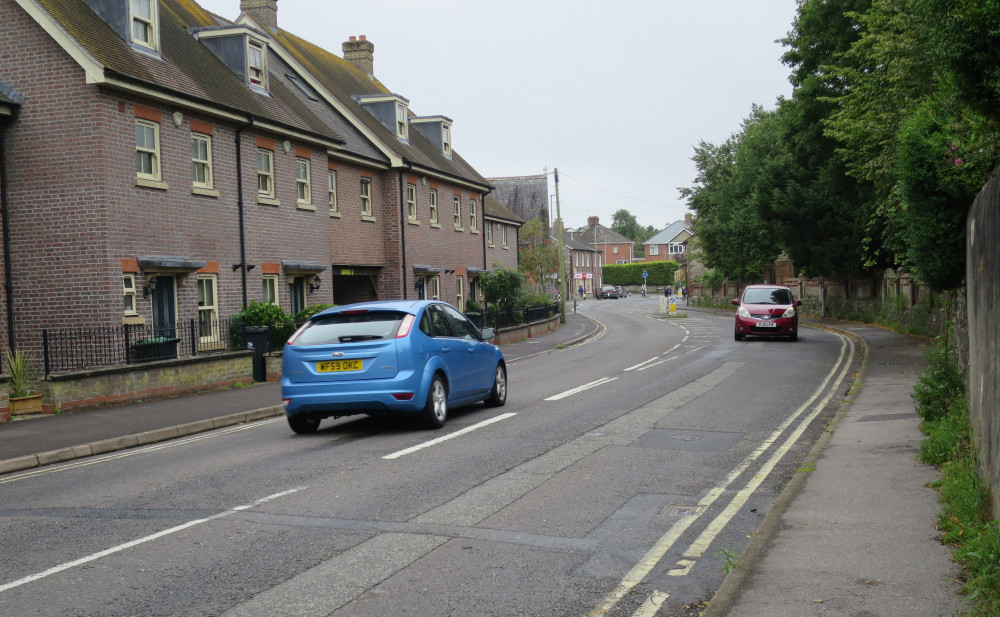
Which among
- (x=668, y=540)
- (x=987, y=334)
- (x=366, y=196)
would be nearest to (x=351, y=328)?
(x=668, y=540)

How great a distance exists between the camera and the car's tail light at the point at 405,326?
11164mm

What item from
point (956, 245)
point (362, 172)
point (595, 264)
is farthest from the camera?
point (595, 264)

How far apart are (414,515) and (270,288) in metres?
17.9

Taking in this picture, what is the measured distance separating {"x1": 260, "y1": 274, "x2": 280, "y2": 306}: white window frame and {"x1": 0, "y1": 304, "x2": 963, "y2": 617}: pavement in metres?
8.20

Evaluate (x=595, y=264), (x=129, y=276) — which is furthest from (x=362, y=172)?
(x=595, y=264)

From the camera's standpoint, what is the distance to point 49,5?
1806 centimetres

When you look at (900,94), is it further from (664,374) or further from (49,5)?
(49,5)

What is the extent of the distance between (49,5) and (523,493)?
1593 cm

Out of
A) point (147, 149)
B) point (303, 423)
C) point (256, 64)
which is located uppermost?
point (256, 64)

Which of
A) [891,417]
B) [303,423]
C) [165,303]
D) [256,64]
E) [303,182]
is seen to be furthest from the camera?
[303,182]

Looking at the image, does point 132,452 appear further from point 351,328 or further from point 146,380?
point 146,380

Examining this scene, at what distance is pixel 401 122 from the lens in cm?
3581

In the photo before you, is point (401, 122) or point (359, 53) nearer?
point (401, 122)

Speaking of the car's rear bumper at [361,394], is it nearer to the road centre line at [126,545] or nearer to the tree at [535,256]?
the road centre line at [126,545]
